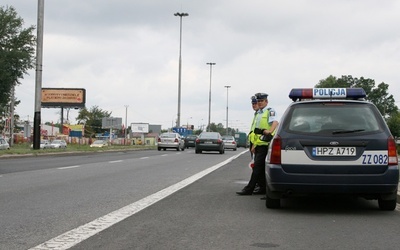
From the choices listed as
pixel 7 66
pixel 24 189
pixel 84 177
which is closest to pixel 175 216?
pixel 24 189

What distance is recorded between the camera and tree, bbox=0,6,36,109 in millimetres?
36194

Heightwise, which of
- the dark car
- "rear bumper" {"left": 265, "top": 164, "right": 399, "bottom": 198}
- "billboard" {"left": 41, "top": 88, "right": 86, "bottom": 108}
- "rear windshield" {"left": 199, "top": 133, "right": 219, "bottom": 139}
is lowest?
"rear bumper" {"left": 265, "top": 164, "right": 399, "bottom": 198}

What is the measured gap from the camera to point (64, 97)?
287ft

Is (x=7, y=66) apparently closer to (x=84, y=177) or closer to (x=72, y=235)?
(x=84, y=177)

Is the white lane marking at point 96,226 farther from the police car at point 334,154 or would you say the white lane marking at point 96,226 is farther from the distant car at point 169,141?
the distant car at point 169,141

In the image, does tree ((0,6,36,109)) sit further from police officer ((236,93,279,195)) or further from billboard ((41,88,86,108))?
billboard ((41,88,86,108))

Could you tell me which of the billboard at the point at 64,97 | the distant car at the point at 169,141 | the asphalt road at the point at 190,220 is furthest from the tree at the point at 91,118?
the asphalt road at the point at 190,220

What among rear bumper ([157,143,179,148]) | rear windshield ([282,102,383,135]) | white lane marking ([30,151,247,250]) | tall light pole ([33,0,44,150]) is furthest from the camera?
rear bumper ([157,143,179,148])

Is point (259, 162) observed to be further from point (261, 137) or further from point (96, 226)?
point (96, 226)

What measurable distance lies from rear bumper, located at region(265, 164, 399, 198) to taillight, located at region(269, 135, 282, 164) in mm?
156

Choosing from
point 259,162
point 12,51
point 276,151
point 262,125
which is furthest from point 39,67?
point 276,151

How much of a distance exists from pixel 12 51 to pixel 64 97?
171 ft

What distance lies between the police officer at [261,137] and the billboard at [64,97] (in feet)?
261

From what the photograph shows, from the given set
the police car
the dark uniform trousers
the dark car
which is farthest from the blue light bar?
the dark car
